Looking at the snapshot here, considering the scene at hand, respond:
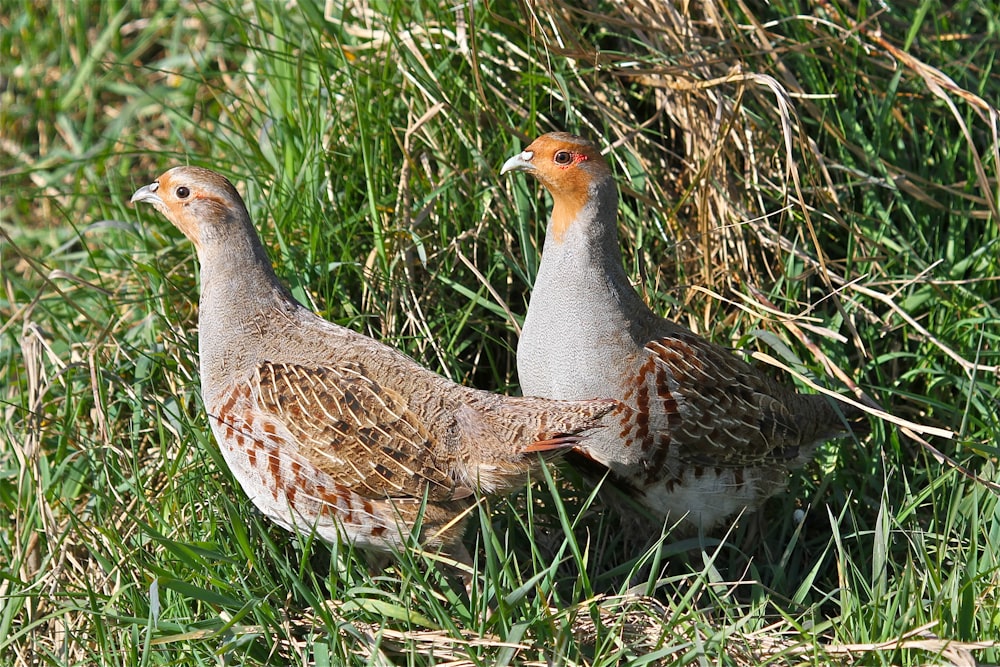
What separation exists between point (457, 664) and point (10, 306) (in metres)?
2.73

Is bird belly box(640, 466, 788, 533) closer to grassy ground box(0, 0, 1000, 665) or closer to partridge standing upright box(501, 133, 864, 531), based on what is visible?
partridge standing upright box(501, 133, 864, 531)

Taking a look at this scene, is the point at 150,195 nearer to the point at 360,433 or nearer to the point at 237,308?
the point at 237,308

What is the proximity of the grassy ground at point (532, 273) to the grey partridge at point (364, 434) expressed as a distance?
0.38 ft

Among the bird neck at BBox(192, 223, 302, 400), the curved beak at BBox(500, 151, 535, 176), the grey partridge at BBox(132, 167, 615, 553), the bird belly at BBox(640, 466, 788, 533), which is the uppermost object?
the curved beak at BBox(500, 151, 535, 176)

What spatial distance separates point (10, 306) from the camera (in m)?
4.55

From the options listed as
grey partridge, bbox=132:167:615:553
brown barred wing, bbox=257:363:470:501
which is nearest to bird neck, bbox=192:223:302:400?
grey partridge, bbox=132:167:615:553

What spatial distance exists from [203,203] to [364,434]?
95 cm

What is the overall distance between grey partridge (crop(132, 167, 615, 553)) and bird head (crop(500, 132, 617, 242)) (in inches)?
25.5

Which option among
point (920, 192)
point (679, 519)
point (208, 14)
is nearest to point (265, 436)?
point (679, 519)

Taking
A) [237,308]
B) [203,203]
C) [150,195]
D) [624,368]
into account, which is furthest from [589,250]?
[150,195]

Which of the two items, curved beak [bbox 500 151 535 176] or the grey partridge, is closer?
the grey partridge

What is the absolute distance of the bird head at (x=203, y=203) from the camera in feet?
11.4

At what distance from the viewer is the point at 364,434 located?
3.13m

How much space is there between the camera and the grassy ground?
11.1 feet
